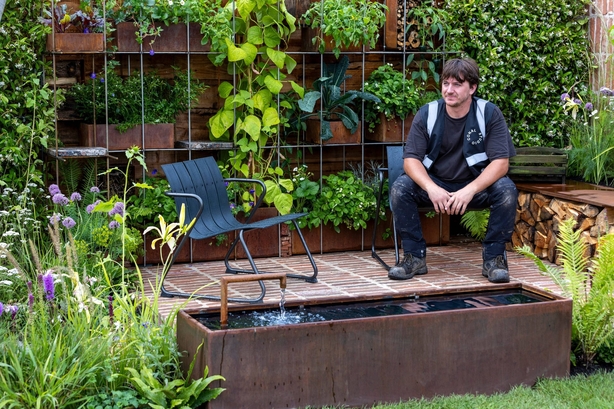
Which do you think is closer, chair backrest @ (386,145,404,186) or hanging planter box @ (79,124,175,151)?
hanging planter box @ (79,124,175,151)

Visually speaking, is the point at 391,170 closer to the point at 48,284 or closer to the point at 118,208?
the point at 118,208

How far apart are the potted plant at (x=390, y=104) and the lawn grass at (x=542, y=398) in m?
2.99

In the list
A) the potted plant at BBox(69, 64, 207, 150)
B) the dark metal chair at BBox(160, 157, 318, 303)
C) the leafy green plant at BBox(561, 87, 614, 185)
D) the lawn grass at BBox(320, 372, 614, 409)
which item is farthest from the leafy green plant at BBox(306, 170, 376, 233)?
the lawn grass at BBox(320, 372, 614, 409)

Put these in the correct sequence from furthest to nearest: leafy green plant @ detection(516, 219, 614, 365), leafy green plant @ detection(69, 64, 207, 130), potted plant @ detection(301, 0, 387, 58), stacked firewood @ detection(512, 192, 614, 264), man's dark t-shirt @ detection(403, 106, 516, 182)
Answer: potted plant @ detection(301, 0, 387, 58) → leafy green plant @ detection(69, 64, 207, 130) → stacked firewood @ detection(512, 192, 614, 264) → man's dark t-shirt @ detection(403, 106, 516, 182) → leafy green plant @ detection(516, 219, 614, 365)

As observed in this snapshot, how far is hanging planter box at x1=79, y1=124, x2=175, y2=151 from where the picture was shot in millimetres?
5934

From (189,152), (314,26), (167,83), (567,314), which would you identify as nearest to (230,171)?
(189,152)

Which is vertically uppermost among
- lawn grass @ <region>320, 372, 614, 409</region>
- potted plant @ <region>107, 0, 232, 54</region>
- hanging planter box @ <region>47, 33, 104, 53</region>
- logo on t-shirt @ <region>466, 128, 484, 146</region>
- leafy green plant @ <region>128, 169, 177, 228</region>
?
potted plant @ <region>107, 0, 232, 54</region>

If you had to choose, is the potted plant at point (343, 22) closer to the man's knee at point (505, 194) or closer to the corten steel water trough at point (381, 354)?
the man's knee at point (505, 194)

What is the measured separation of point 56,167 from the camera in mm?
5926

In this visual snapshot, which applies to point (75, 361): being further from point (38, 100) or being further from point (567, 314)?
point (38, 100)

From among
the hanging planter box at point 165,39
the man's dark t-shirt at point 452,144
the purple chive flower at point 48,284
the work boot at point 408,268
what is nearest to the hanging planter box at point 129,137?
the hanging planter box at point 165,39

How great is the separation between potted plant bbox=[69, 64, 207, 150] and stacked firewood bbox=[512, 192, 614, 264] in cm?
247

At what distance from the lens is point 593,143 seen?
661 centimetres

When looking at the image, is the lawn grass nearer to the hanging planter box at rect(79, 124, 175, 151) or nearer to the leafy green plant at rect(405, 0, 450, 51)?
the hanging planter box at rect(79, 124, 175, 151)
